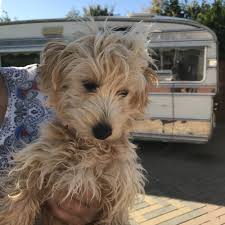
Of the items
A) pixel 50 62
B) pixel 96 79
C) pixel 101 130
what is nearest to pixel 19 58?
pixel 50 62

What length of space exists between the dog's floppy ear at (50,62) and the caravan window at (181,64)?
6.95 metres

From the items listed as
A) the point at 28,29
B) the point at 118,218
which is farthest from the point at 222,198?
the point at 28,29

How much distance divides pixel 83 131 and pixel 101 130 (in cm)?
9

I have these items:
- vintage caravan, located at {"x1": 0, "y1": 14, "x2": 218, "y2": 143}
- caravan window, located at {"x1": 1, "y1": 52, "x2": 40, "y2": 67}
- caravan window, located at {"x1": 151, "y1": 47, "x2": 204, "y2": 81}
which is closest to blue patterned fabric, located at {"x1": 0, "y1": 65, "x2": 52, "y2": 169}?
vintage caravan, located at {"x1": 0, "y1": 14, "x2": 218, "y2": 143}

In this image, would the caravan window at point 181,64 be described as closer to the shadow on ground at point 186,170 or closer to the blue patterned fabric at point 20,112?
the shadow on ground at point 186,170

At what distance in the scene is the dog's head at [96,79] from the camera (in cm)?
208

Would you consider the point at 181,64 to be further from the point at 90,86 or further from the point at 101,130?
the point at 101,130

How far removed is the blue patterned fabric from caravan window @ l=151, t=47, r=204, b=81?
658 centimetres

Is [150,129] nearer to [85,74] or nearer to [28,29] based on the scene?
[28,29]

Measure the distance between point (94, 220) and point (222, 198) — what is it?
4.73m

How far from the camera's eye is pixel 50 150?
213 cm

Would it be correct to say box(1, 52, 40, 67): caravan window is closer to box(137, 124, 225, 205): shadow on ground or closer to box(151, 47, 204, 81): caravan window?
box(151, 47, 204, 81): caravan window

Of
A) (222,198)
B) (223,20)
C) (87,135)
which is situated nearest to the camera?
(87,135)

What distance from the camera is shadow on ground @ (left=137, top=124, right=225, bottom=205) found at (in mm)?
6863
